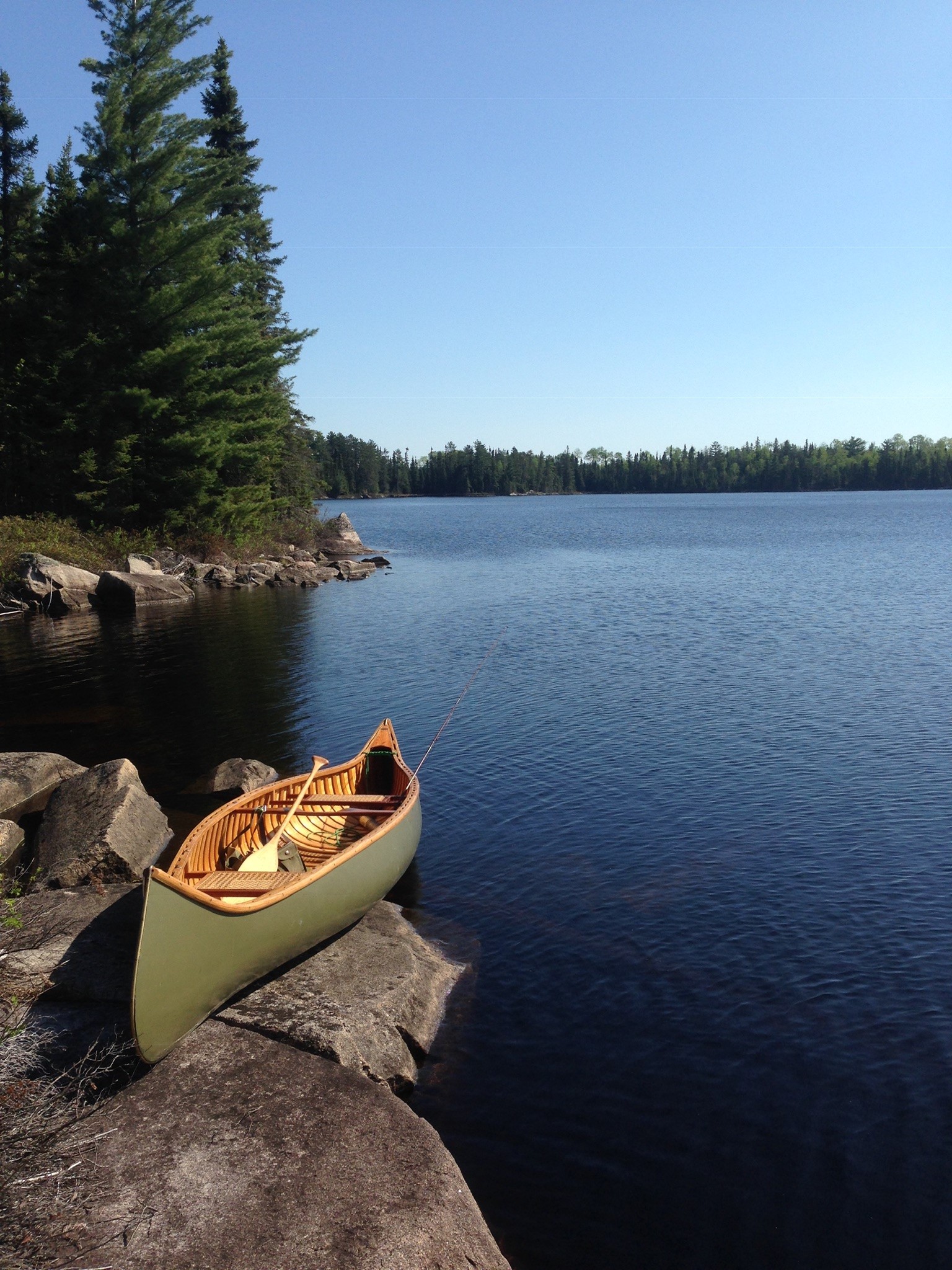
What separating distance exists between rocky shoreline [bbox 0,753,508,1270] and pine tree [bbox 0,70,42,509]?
113 ft

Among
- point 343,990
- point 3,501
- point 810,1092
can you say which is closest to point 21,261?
point 3,501

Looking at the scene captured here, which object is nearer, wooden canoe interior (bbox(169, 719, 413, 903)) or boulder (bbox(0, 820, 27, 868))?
wooden canoe interior (bbox(169, 719, 413, 903))

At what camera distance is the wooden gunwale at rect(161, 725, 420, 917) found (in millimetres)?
7066

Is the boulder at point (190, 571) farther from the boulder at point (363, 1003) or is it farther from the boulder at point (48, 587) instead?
the boulder at point (363, 1003)

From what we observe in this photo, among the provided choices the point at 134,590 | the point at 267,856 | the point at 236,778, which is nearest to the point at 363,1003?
the point at 267,856

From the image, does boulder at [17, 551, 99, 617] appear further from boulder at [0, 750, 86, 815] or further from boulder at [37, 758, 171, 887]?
boulder at [37, 758, 171, 887]

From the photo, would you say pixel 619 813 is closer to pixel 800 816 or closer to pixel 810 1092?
pixel 800 816

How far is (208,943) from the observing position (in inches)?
282

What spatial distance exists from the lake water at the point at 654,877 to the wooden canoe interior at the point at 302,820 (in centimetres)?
114

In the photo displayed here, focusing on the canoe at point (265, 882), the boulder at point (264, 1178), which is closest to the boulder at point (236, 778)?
the canoe at point (265, 882)

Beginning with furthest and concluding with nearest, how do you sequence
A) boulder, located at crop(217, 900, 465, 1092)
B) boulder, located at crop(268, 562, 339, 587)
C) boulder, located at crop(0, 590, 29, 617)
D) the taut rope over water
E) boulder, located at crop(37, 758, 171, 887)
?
boulder, located at crop(268, 562, 339, 587) < boulder, located at crop(0, 590, 29, 617) < the taut rope over water < boulder, located at crop(37, 758, 171, 887) < boulder, located at crop(217, 900, 465, 1092)

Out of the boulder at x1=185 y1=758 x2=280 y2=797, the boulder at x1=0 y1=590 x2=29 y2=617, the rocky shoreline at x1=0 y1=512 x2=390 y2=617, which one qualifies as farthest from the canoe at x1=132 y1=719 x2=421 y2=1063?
the boulder at x1=0 y1=590 x2=29 y2=617

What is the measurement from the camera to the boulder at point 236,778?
14.5m

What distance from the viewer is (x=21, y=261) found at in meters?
38.8
